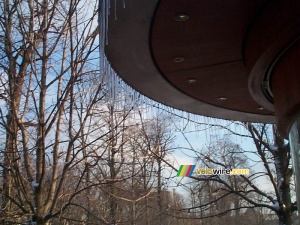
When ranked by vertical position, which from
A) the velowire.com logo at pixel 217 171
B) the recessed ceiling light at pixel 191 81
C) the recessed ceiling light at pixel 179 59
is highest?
the recessed ceiling light at pixel 179 59

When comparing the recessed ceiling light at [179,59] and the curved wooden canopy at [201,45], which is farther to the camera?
the recessed ceiling light at [179,59]

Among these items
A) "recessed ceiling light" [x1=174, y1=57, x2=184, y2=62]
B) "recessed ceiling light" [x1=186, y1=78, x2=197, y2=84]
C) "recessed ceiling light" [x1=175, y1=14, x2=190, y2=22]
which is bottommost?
"recessed ceiling light" [x1=186, y1=78, x2=197, y2=84]

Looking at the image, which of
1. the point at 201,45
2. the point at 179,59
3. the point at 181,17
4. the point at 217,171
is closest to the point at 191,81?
the point at 179,59

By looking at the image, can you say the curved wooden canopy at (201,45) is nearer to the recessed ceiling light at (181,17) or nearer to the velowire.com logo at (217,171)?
the recessed ceiling light at (181,17)

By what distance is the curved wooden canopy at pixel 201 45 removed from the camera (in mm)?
3771

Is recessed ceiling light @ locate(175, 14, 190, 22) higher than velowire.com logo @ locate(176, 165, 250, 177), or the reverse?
recessed ceiling light @ locate(175, 14, 190, 22)

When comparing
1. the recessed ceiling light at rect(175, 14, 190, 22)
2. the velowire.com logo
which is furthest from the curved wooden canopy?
the velowire.com logo

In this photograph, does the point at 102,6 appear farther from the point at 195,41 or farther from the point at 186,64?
the point at 186,64

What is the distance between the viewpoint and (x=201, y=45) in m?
4.65

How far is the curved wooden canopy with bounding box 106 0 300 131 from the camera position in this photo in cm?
377

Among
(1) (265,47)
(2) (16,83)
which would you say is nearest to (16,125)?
(2) (16,83)

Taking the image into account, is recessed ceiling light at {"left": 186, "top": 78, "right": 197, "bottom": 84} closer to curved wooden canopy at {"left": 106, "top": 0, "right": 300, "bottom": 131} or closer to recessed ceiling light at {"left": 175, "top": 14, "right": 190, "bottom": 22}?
curved wooden canopy at {"left": 106, "top": 0, "right": 300, "bottom": 131}

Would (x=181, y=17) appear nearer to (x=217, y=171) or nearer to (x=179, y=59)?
(x=179, y=59)

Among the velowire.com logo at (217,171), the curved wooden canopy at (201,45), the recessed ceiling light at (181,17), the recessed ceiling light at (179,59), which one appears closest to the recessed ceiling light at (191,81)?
the curved wooden canopy at (201,45)
